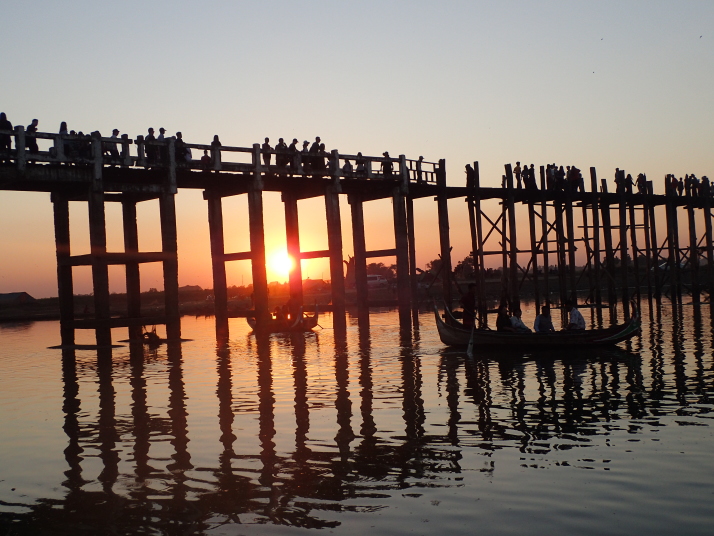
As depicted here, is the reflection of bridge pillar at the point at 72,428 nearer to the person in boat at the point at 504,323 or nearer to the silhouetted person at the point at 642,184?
the person in boat at the point at 504,323

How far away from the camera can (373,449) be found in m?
10.8

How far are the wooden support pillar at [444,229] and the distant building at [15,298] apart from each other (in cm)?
7236

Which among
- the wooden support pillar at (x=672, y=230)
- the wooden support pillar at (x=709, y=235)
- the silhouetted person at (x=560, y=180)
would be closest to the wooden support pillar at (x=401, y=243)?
the silhouetted person at (x=560, y=180)

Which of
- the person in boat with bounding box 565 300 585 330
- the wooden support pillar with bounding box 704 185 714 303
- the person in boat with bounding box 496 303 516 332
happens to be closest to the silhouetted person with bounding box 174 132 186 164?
the person in boat with bounding box 496 303 516 332

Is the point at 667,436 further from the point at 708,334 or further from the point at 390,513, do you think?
the point at 708,334

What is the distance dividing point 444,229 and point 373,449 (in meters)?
26.5

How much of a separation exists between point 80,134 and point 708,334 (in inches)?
841

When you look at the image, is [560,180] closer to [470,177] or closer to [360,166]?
[470,177]

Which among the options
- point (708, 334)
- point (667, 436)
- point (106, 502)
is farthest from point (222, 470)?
point (708, 334)

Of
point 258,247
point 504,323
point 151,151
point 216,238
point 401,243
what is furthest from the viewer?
point 401,243

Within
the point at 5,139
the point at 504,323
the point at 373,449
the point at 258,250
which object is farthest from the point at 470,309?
the point at 5,139

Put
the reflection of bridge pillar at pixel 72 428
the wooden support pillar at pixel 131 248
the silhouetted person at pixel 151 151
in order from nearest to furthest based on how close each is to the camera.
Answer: the reflection of bridge pillar at pixel 72 428, the silhouetted person at pixel 151 151, the wooden support pillar at pixel 131 248

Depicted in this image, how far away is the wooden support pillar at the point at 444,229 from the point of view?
3594 centimetres

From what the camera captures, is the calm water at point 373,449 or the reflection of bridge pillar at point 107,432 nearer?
the calm water at point 373,449
